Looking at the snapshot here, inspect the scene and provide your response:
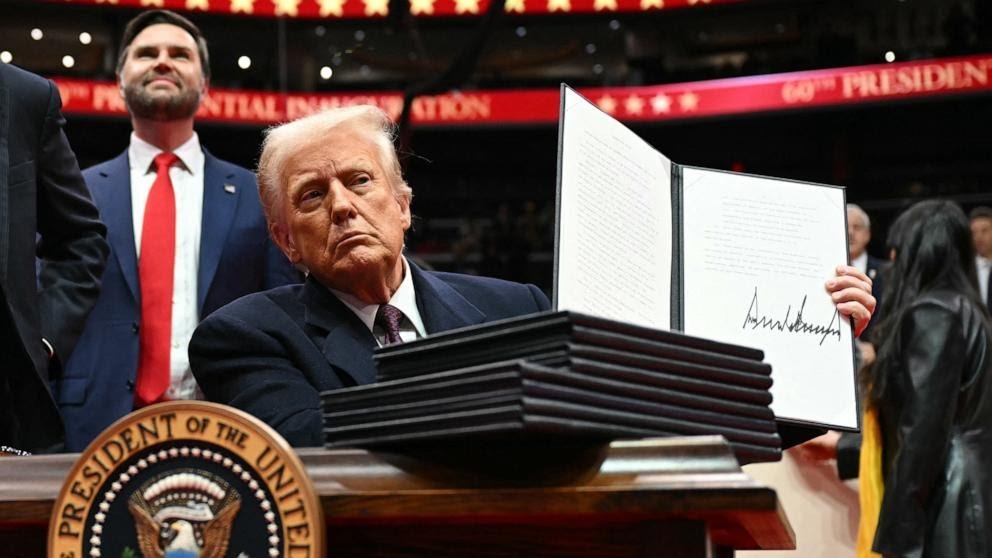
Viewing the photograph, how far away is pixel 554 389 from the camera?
1.05 metres

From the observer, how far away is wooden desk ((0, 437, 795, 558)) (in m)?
1.01

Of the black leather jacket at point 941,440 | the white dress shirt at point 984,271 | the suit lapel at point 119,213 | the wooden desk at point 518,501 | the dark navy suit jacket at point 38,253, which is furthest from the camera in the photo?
the white dress shirt at point 984,271

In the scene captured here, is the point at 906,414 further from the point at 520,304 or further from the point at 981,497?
the point at 520,304

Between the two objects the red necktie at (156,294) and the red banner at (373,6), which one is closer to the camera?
the red necktie at (156,294)

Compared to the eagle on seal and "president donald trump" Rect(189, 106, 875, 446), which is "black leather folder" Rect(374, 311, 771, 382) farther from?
"president donald trump" Rect(189, 106, 875, 446)

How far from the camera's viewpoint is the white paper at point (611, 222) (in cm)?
156

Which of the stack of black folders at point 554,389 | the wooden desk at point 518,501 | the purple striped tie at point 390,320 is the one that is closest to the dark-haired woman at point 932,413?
the purple striped tie at point 390,320

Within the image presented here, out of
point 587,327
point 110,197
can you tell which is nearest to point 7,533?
point 587,327

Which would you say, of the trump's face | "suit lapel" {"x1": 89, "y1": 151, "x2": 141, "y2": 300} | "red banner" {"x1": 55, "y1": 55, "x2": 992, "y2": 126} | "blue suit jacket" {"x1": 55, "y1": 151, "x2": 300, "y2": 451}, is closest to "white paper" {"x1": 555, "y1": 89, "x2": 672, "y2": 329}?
the trump's face

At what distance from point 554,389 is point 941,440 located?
277 centimetres

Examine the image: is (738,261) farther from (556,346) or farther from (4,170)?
(4,170)

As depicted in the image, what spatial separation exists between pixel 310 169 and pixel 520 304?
1.19ft

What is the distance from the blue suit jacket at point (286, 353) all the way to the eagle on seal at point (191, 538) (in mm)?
500
